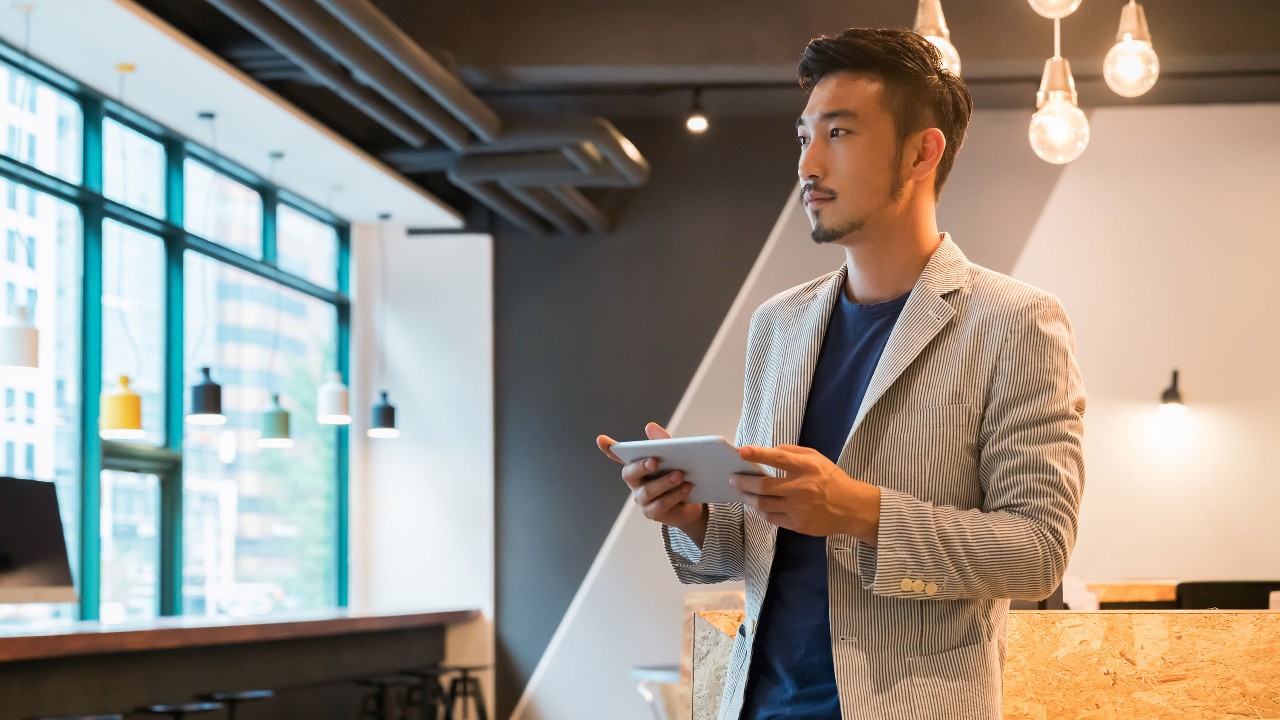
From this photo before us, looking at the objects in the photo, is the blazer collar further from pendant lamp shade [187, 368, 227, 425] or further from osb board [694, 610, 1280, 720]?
pendant lamp shade [187, 368, 227, 425]

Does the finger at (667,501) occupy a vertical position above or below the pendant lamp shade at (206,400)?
below

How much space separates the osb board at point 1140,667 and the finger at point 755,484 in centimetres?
119

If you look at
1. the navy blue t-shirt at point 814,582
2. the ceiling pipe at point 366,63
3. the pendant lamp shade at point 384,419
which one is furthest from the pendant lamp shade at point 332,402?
the navy blue t-shirt at point 814,582

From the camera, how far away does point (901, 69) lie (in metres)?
1.58

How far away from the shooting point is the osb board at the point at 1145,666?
2535mm

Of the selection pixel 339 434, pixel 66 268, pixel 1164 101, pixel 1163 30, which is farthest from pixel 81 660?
pixel 1164 101

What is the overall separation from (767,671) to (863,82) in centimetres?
70

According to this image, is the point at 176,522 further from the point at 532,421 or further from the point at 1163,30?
the point at 1163,30

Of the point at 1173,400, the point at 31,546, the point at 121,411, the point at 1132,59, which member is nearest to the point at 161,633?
the point at 31,546

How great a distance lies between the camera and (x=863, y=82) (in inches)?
62.1

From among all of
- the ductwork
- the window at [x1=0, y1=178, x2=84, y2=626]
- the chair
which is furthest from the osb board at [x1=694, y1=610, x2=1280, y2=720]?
the window at [x1=0, y1=178, x2=84, y2=626]

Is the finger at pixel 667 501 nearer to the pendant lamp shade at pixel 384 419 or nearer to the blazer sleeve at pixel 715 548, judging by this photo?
the blazer sleeve at pixel 715 548

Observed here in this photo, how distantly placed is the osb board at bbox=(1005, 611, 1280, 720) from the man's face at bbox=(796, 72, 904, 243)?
1.26m

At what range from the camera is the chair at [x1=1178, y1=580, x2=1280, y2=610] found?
4596 mm
